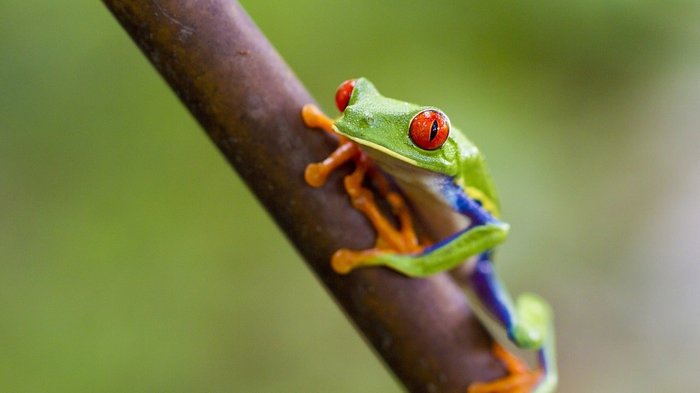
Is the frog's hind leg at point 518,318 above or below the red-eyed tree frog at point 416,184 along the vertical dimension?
below

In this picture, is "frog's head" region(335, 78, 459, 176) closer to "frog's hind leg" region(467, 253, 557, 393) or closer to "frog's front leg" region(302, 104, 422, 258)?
"frog's front leg" region(302, 104, 422, 258)

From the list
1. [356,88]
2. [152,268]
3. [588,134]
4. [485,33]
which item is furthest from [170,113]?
[588,134]

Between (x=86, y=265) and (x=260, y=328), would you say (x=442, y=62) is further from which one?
(x=86, y=265)

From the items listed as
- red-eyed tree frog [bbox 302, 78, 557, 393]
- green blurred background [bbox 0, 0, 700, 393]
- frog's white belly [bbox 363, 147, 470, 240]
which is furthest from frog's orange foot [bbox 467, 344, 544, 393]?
green blurred background [bbox 0, 0, 700, 393]

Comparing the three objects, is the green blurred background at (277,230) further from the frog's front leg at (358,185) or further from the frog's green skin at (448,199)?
the frog's front leg at (358,185)

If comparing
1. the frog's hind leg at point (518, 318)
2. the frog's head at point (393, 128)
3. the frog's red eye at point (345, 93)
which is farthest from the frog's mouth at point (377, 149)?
the frog's hind leg at point (518, 318)

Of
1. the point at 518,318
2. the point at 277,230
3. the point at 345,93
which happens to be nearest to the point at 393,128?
the point at 345,93

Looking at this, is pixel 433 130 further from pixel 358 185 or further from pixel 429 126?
pixel 358 185
